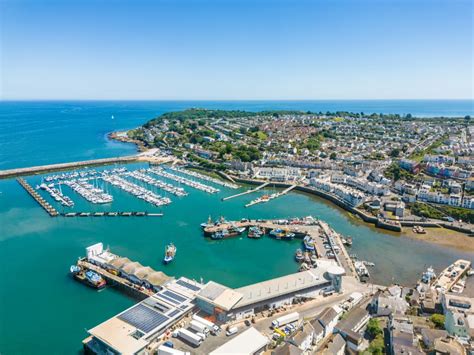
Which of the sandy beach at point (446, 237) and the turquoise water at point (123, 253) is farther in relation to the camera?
the sandy beach at point (446, 237)

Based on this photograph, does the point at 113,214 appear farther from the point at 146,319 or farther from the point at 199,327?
the point at 199,327

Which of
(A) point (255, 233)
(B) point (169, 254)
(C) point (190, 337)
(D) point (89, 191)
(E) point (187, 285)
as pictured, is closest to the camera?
(C) point (190, 337)

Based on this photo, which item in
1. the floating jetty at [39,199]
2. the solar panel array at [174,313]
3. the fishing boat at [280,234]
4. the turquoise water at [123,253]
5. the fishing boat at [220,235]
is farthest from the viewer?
the floating jetty at [39,199]

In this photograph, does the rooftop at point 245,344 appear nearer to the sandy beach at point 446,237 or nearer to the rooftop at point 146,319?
the rooftop at point 146,319

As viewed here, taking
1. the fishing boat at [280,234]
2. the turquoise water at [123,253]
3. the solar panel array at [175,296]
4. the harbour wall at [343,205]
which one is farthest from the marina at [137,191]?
the solar panel array at [175,296]

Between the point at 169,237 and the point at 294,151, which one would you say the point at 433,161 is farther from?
the point at 169,237

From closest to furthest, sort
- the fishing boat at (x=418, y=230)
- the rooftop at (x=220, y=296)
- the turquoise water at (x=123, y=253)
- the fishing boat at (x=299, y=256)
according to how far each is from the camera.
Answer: the rooftop at (x=220, y=296)
the turquoise water at (x=123, y=253)
the fishing boat at (x=299, y=256)
the fishing boat at (x=418, y=230)

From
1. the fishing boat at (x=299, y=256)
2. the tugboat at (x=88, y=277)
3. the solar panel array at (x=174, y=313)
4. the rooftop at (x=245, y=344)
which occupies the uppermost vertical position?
the rooftop at (x=245, y=344)

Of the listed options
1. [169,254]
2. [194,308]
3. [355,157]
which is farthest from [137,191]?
[355,157]
